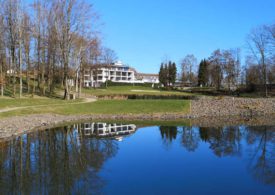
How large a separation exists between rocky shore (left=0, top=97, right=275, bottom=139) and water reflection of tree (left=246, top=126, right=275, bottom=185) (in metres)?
5.12

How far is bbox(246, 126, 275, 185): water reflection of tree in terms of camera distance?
30.3 ft

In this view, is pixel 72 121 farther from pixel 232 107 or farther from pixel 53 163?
pixel 232 107

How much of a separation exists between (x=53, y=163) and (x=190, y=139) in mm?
8249

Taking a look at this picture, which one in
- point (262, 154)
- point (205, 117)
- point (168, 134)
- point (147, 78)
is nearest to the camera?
point (262, 154)

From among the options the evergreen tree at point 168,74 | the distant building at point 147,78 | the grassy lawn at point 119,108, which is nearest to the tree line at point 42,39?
the grassy lawn at point 119,108

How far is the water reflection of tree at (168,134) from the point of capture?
15.4 metres

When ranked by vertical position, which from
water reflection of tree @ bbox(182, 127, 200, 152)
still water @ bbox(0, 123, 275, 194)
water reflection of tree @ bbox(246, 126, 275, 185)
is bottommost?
water reflection of tree @ bbox(182, 127, 200, 152)

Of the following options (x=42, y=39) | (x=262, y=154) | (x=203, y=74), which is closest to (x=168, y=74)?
(x=203, y=74)

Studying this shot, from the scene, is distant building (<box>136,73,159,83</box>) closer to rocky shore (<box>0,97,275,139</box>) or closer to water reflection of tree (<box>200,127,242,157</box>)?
rocky shore (<box>0,97,275,139</box>)

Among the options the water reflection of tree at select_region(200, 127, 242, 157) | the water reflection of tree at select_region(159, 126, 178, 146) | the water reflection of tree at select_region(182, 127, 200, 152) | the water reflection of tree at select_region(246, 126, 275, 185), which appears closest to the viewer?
the water reflection of tree at select_region(246, 126, 275, 185)

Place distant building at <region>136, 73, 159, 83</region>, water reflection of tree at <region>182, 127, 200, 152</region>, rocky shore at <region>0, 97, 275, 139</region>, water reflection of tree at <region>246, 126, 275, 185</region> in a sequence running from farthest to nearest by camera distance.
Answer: distant building at <region>136, 73, 159, 83</region> < rocky shore at <region>0, 97, 275, 139</region> < water reflection of tree at <region>182, 127, 200, 152</region> < water reflection of tree at <region>246, 126, 275, 185</region>

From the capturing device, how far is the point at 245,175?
9.23 metres

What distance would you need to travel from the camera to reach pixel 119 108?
28844 millimetres

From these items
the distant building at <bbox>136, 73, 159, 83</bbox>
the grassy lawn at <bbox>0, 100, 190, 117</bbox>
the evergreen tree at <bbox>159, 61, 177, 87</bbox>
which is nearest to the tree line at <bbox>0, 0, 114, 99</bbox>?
the grassy lawn at <bbox>0, 100, 190, 117</bbox>
